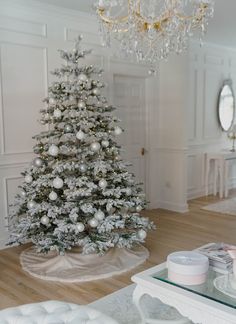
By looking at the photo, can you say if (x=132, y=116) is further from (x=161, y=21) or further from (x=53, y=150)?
Result: (x=161, y=21)

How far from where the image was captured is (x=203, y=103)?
654 cm

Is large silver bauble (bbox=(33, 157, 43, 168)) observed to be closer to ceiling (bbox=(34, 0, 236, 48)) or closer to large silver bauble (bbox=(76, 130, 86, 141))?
large silver bauble (bbox=(76, 130, 86, 141))

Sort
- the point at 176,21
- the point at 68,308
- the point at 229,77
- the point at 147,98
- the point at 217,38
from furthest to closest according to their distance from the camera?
the point at 229,77
the point at 217,38
the point at 147,98
the point at 176,21
the point at 68,308

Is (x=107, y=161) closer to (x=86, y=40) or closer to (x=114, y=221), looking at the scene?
(x=114, y=221)

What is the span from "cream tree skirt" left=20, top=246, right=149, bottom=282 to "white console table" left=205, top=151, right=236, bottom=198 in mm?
3241

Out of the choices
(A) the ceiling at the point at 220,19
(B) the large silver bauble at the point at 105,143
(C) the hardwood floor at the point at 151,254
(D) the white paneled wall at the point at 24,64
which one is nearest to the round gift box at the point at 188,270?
(C) the hardwood floor at the point at 151,254

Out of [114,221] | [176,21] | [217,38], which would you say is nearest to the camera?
[176,21]

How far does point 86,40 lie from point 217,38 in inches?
104

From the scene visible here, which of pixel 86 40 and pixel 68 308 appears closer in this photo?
pixel 68 308

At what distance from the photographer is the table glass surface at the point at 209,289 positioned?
1884 mm

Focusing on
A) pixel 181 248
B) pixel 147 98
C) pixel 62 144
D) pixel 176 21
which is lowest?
pixel 181 248

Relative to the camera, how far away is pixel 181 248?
3.96 metres

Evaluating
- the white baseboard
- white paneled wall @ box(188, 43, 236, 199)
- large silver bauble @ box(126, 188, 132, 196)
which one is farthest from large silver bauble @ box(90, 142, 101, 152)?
white paneled wall @ box(188, 43, 236, 199)

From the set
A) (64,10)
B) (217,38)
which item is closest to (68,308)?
(64,10)
